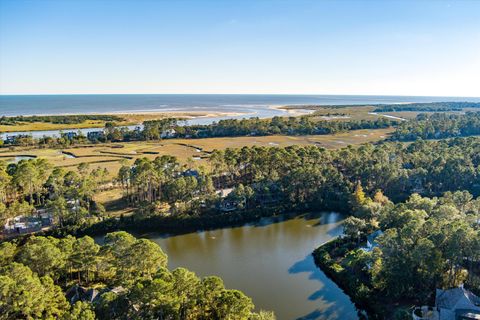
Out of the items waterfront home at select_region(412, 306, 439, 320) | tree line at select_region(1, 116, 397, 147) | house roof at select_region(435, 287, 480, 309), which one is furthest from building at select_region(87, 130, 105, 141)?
house roof at select_region(435, 287, 480, 309)

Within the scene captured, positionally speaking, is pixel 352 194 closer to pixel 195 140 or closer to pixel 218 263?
pixel 218 263

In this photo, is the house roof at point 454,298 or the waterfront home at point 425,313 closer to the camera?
the house roof at point 454,298

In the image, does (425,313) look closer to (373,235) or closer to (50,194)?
(373,235)

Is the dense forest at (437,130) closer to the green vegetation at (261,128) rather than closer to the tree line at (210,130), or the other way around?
the tree line at (210,130)

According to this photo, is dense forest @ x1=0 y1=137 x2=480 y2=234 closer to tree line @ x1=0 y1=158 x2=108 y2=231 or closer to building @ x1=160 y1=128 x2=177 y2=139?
tree line @ x1=0 y1=158 x2=108 y2=231

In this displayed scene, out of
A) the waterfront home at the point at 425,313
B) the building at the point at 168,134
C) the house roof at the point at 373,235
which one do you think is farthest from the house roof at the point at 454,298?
the building at the point at 168,134

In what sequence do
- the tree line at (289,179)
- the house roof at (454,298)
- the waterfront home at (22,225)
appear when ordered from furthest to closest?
1. the tree line at (289,179)
2. the waterfront home at (22,225)
3. the house roof at (454,298)

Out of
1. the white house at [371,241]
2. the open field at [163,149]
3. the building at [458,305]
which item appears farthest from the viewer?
the open field at [163,149]
